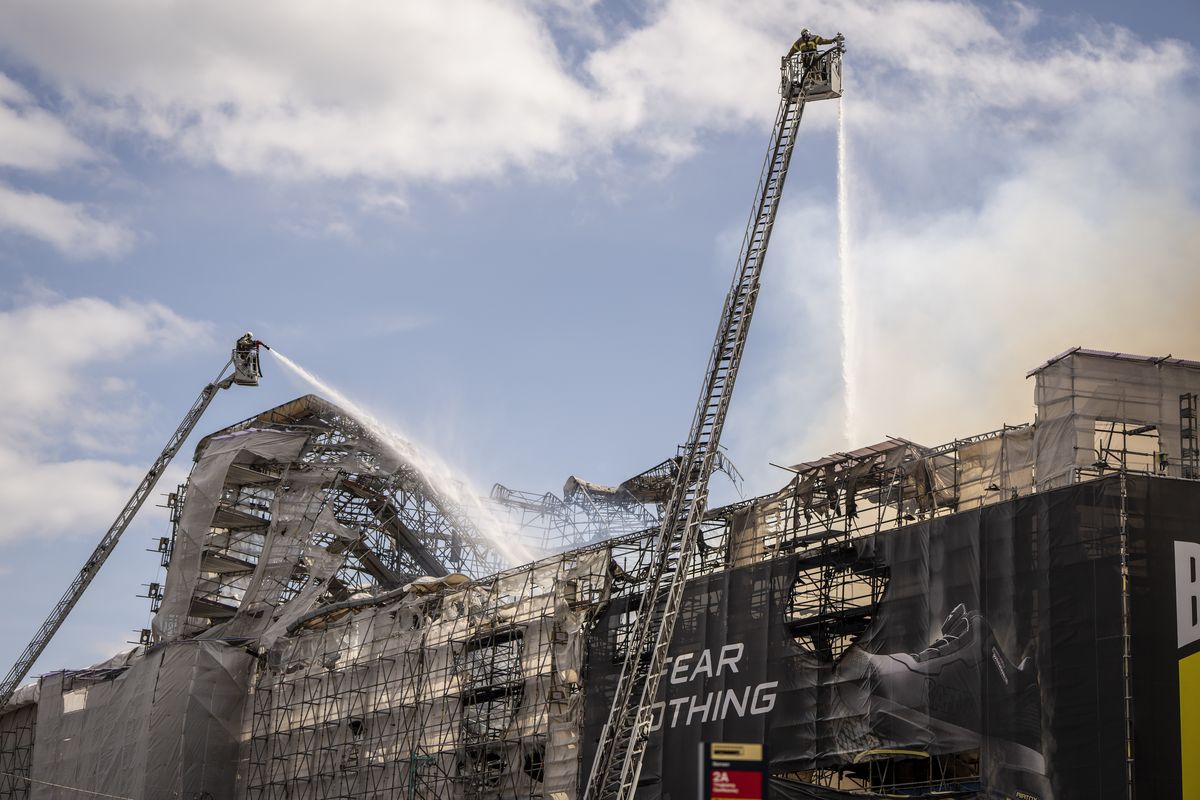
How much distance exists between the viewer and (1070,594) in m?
40.0

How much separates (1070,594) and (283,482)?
40893 millimetres

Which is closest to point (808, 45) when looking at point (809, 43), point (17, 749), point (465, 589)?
point (809, 43)

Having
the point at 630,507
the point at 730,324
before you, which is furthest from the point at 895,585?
the point at 630,507

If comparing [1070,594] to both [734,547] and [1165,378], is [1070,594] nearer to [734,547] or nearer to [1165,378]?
[1165,378]

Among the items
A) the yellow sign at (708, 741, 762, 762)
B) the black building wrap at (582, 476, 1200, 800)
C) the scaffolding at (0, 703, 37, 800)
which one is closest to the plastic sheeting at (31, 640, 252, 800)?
the scaffolding at (0, 703, 37, 800)

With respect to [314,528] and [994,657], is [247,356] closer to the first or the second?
[314,528]

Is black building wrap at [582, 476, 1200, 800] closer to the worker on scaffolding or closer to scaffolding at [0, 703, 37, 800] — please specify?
the worker on scaffolding

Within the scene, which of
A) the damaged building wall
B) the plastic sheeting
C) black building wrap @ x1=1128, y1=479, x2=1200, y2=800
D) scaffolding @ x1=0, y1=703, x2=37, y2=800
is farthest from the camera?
scaffolding @ x1=0, y1=703, x2=37, y2=800

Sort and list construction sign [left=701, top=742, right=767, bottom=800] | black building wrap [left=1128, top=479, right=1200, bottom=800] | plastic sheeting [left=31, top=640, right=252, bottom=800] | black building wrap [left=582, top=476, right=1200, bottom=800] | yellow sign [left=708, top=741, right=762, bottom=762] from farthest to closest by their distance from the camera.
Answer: plastic sheeting [left=31, top=640, right=252, bottom=800] → black building wrap [left=582, top=476, right=1200, bottom=800] → black building wrap [left=1128, top=479, right=1200, bottom=800] → yellow sign [left=708, top=741, right=762, bottom=762] → construction sign [left=701, top=742, right=767, bottom=800]

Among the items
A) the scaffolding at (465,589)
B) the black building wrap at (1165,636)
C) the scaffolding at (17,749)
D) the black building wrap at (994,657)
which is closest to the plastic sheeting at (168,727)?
the scaffolding at (465,589)

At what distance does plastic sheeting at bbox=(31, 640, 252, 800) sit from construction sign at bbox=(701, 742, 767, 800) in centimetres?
3973

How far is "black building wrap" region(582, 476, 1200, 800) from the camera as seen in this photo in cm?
3872

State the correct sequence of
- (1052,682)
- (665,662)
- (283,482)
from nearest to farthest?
(1052,682)
(665,662)
(283,482)

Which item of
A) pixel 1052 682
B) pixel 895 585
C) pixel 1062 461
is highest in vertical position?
pixel 1062 461
